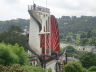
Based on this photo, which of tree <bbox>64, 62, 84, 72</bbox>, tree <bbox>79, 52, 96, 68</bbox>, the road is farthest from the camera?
tree <bbox>79, 52, 96, 68</bbox>

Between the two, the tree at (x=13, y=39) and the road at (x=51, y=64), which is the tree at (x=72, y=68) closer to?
the road at (x=51, y=64)

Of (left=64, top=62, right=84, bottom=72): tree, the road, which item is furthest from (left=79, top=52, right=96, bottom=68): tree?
(left=64, top=62, right=84, bottom=72): tree

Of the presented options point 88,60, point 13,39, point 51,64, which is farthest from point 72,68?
point 88,60

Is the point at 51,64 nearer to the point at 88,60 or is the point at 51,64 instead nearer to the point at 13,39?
the point at 13,39

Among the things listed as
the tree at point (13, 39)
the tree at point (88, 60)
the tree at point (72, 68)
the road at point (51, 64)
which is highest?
the tree at point (13, 39)

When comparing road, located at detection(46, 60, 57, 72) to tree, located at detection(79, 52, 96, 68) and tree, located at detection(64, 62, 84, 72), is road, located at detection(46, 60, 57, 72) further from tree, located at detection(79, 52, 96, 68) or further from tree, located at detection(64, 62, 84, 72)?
tree, located at detection(79, 52, 96, 68)

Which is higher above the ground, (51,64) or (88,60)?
(51,64)

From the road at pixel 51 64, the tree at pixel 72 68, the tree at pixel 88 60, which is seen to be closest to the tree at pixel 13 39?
the road at pixel 51 64

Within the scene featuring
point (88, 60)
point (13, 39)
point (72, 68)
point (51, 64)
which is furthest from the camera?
point (88, 60)

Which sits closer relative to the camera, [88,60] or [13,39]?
[13,39]

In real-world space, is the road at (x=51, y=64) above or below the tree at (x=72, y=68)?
below

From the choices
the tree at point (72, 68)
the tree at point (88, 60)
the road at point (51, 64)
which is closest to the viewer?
the tree at point (72, 68)

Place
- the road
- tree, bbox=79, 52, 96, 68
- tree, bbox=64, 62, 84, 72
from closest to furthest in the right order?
tree, bbox=64, 62, 84, 72
the road
tree, bbox=79, 52, 96, 68

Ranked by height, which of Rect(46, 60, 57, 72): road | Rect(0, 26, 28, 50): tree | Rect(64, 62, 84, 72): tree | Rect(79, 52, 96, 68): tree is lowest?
Rect(79, 52, 96, 68): tree
